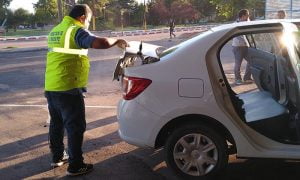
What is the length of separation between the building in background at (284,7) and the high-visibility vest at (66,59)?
64.8ft

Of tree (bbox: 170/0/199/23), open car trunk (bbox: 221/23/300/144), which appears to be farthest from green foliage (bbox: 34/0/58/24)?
open car trunk (bbox: 221/23/300/144)

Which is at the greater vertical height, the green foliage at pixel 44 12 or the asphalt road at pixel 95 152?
the green foliage at pixel 44 12

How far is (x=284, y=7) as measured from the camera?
25234 mm

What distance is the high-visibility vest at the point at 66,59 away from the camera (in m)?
4.65

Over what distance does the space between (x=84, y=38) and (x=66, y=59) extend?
14.1 inches

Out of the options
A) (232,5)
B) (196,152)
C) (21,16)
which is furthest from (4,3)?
(196,152)

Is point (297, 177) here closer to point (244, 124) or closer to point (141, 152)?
point (244, 124)

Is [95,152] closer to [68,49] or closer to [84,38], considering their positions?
[68,49]

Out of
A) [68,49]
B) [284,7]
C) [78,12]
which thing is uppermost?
[284,7]

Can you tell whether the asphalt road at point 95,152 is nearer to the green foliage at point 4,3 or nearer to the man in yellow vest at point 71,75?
the man in yellow vest at point 71,75

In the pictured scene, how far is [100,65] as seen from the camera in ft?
51.0

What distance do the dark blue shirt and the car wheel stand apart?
1.24 m

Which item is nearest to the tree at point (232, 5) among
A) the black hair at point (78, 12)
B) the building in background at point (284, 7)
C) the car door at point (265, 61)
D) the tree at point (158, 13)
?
the building in background at point (284, 7)

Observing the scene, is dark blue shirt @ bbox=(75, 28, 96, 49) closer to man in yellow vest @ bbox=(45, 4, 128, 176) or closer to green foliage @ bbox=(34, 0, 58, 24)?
man in yellow vest @ bbox=(45, 4, 128, 176)
